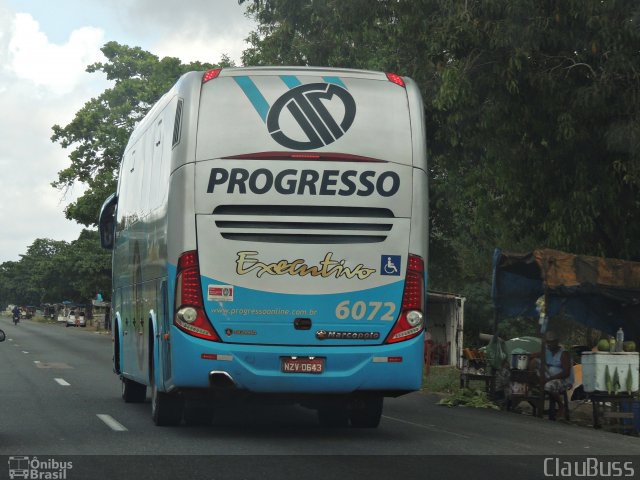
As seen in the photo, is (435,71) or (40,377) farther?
(40,377)

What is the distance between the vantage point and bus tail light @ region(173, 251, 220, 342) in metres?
11.8

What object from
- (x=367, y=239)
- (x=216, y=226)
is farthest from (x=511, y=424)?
(x=216, y=226)

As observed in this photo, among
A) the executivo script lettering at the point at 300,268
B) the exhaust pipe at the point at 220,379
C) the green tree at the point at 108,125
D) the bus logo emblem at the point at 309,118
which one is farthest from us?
the green tree at the point at 108,125

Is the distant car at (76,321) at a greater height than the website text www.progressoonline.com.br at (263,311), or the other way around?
the distant car at (76,321)

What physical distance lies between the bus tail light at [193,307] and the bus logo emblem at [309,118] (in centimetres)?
153

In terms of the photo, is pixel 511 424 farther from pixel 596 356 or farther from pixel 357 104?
pixel 357 104

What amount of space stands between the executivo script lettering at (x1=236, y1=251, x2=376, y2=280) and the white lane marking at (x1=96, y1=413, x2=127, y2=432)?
2665 millimetres

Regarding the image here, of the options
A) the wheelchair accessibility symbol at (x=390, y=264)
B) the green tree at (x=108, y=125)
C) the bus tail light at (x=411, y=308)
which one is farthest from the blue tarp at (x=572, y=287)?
the green tree at (x=108, y=125)

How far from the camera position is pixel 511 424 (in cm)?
1590

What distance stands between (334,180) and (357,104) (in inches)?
34.6

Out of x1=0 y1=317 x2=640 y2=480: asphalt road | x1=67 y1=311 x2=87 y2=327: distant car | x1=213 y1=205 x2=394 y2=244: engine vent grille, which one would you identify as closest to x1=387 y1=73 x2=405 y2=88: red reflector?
x1=213 y1=205 x2=394 y2=244: engine vent grille

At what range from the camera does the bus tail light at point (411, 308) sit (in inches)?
476

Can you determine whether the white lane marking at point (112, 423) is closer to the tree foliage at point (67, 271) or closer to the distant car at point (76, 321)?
the tree foliage at point (67, 271)

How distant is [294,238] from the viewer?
472 inches
